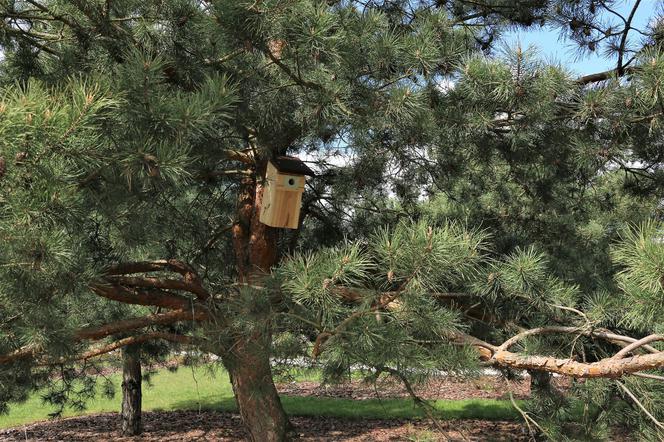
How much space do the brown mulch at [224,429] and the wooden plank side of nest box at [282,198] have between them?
4.41 m

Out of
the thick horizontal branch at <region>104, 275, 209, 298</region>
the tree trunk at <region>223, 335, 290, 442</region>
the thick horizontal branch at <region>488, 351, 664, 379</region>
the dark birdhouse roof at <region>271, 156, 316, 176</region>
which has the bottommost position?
the tree trunk at <region>223, 335, 290, 442</region>

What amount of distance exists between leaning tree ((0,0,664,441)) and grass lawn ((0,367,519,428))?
4365mm

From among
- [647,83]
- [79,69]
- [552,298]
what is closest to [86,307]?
[79,69]

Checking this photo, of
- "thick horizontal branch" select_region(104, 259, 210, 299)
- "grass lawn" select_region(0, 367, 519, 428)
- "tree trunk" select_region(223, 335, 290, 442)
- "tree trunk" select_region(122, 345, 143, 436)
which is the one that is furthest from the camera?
"grass lawn" select_region(0, 367, 519, 428)

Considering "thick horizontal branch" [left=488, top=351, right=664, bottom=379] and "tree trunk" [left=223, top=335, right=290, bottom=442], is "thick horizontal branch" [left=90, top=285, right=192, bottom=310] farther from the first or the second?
"thick horizontal branch" [left=488, top=351, right=664, bottom=379]

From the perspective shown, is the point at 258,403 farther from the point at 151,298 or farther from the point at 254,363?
the point at 151,298

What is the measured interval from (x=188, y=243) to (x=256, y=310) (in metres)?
2.29

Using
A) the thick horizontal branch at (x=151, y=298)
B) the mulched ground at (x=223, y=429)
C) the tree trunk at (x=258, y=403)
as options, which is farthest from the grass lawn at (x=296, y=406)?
the thick horizontal branch at (x=151, y=298)

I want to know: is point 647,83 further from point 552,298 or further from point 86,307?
point 86,307

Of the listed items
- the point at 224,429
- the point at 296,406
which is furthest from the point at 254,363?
the point at 296,406

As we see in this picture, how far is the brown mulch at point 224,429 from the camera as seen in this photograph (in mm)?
7652

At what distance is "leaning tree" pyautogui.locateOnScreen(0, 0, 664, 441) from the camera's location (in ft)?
7.32

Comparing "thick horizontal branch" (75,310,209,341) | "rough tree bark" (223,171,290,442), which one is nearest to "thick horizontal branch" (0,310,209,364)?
"thick horizontal branch" (75,310,209,341)

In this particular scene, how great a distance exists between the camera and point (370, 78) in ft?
10.4
